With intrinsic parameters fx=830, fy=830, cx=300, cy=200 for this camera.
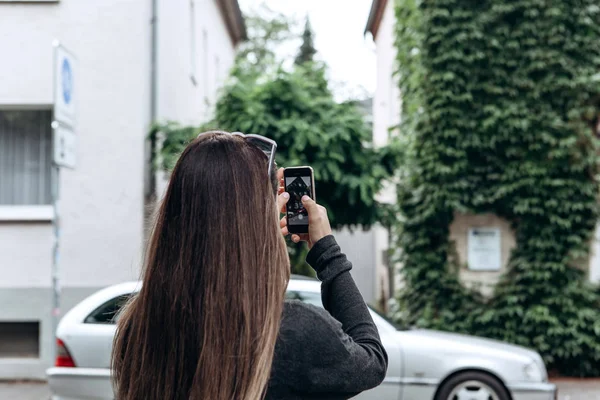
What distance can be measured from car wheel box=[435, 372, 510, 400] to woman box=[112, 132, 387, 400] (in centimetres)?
591

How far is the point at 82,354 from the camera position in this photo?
698 centimetres

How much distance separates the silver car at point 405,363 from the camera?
6.96 meters

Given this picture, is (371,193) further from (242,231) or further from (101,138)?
(242,231)

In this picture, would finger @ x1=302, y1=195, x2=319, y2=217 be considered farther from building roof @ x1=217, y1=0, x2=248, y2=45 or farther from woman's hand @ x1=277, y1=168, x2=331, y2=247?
building roof @ x1=217, y1=0, x2=248, y2=45

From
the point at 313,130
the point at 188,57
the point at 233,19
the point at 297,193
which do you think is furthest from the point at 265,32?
the point at 297,193

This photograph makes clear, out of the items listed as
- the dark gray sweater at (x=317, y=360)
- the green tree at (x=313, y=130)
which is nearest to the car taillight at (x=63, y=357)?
the green tree at (x=313, y=130)

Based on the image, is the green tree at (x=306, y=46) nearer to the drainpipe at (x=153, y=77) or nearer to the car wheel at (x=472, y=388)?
the drainpipe at (x=153, y=77)

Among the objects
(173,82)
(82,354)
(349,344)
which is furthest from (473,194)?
(349,344)

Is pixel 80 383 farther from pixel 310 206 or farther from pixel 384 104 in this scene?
pixel 384 104

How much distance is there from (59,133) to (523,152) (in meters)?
6.85

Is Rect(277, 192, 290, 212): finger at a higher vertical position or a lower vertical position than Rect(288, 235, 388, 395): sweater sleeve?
higher

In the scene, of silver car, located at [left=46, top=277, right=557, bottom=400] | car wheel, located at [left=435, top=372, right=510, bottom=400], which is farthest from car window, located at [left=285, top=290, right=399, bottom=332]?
car wheel, located at [left=435, top=372, right=510, bottom=400]

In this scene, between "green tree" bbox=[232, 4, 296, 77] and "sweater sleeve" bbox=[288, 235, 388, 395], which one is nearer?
"sweater sleeve" bbox=[288, 235, 388, 395]

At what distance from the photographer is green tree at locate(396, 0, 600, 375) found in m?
11.5
